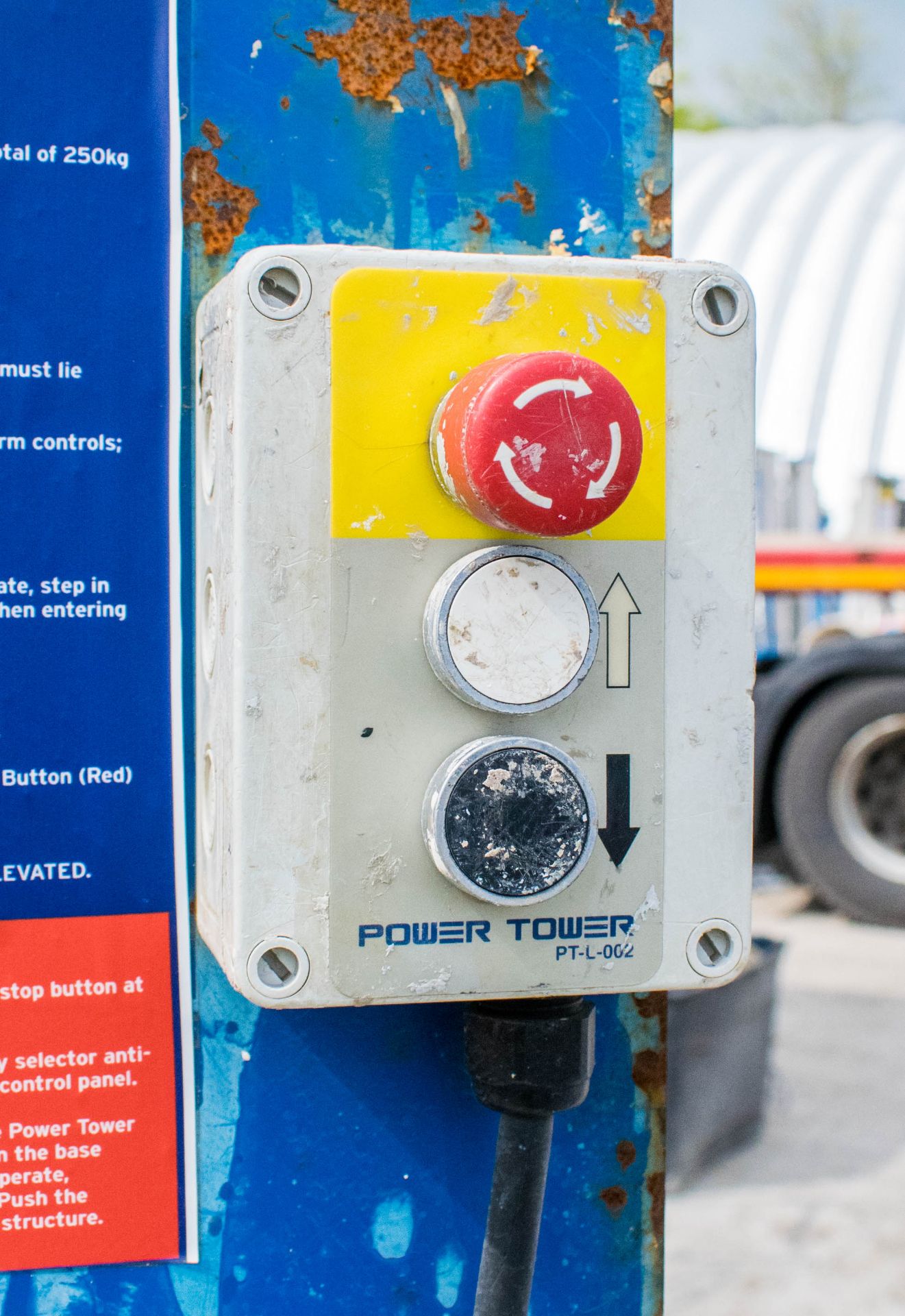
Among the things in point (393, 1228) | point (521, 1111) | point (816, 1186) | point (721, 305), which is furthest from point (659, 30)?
A: point (816, 1186)

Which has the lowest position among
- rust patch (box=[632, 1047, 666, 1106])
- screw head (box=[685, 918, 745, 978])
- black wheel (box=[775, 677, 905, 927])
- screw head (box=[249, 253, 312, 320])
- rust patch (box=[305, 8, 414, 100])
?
black wheel (box=[775, 677, 905, 927])

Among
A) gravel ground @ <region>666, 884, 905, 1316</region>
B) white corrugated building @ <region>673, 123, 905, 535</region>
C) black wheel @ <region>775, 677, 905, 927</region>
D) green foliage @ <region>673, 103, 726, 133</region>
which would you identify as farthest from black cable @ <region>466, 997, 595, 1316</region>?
green foliage @ <region>673, 103, 726, 133</region>

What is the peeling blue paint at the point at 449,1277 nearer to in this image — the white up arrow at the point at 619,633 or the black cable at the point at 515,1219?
the black cable at the point at 515,1219

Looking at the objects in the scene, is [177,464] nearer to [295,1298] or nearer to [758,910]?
[295,1298]

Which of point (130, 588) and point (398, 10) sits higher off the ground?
point (398, 10)

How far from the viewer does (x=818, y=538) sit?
14.7 ft

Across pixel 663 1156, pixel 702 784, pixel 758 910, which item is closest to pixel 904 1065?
pixel 758 910

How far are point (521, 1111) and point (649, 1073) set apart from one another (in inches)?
6.2

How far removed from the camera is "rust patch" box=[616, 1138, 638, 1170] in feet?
3.03

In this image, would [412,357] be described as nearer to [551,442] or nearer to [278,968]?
[551,442]

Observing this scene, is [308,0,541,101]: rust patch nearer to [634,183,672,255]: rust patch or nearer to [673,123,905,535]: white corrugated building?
[634,183,672,255]: rust patch

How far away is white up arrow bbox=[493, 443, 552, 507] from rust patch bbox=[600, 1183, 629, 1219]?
→ 1.67 ft

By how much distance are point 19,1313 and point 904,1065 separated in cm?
277

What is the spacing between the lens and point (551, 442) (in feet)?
2.23
